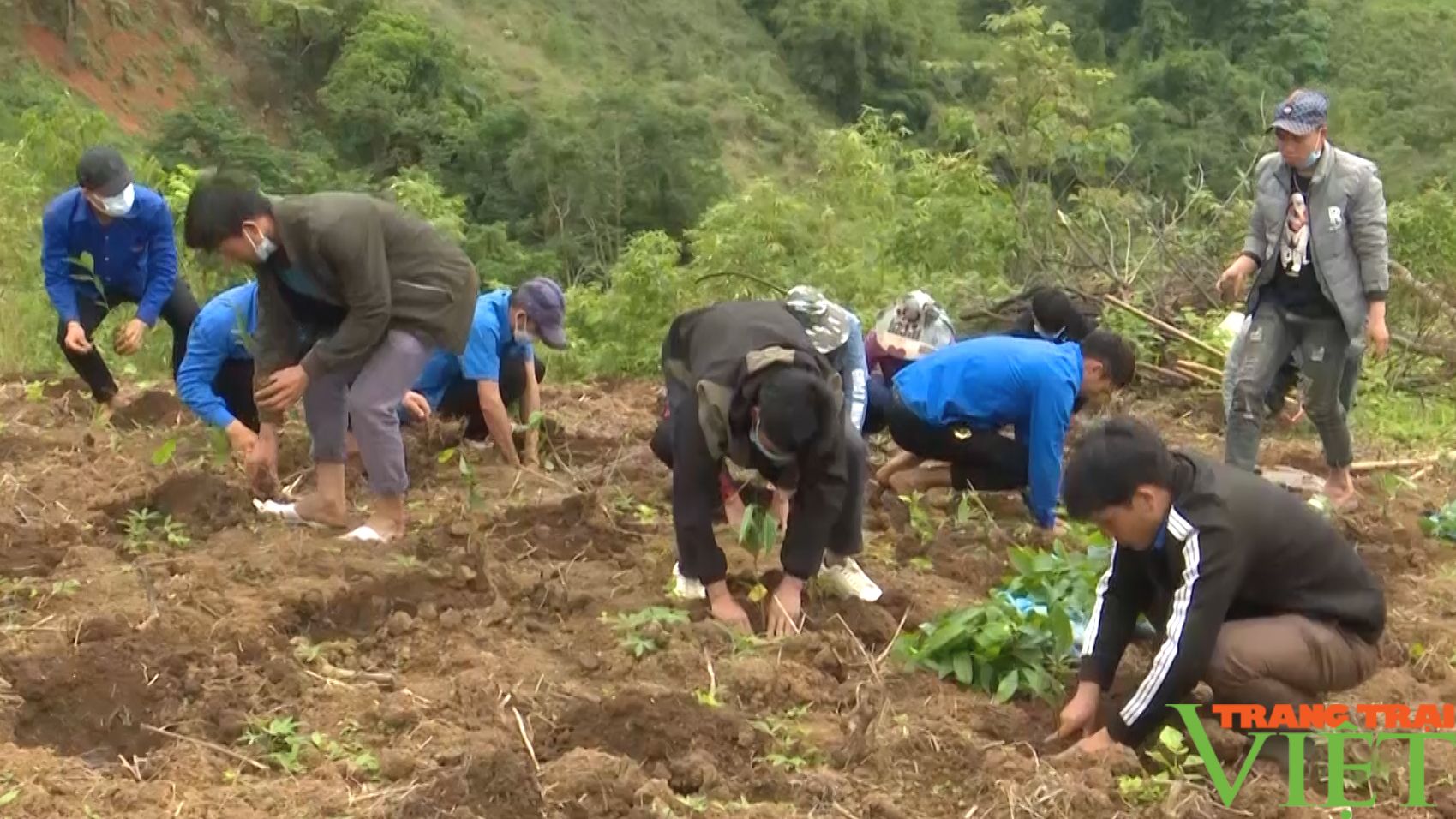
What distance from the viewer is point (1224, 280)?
17.6 ft

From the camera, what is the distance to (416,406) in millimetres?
5566

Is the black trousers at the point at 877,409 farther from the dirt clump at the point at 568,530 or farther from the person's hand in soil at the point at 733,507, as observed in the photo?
the dirt clump at the point at 568,530

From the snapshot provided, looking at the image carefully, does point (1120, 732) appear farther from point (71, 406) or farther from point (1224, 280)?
point (71, 406)

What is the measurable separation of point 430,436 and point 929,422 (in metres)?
1.94

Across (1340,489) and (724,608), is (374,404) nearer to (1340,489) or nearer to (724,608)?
(724,608)

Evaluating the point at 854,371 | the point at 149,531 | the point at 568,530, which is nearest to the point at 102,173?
the point at 149,531

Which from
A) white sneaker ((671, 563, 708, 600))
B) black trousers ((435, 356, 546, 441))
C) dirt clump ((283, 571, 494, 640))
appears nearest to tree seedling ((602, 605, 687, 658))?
white sneaker ((671, 563, 708, 600))

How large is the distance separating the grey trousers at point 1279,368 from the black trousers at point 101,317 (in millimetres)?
4012

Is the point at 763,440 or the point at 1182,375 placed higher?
the point at 763,440

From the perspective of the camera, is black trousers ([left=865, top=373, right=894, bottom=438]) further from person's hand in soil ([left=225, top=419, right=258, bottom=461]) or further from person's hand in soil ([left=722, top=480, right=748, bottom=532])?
person's hand in soil ([left=225, top=419, right=258, bottom=461])

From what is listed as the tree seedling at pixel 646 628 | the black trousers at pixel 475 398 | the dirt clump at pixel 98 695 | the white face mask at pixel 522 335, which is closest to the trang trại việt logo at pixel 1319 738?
the tree seedling at pixel 646 628

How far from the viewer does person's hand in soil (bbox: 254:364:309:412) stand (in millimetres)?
4340

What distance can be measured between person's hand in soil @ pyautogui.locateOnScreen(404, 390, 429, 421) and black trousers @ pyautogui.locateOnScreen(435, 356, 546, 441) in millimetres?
224

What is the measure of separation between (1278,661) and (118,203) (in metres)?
4.34
